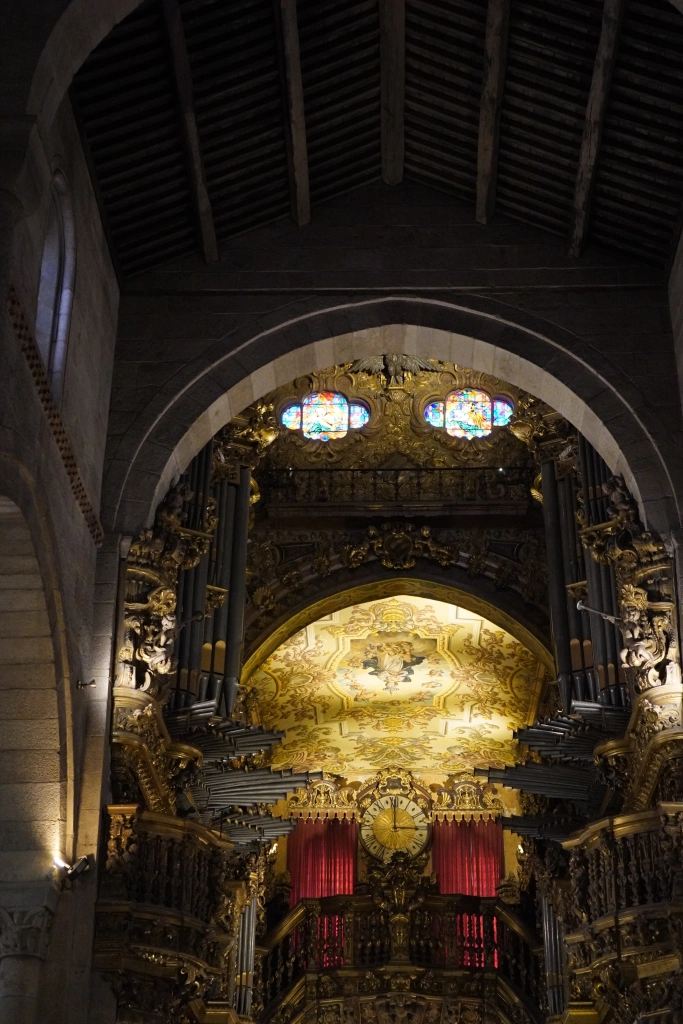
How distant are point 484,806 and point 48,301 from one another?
1654cm

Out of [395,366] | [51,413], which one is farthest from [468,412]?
[51,413]

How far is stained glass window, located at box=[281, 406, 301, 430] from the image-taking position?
2075 centimetres

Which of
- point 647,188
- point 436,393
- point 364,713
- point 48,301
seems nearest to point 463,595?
point 436,393

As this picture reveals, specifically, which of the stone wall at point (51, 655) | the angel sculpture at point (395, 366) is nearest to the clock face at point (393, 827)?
Result: the angel sculpture at point (395, 366)

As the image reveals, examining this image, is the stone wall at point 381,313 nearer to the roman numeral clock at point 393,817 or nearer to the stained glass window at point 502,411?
the stained glass window at point 502,411

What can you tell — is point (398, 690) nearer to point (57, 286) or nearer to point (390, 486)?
point (390, 486)

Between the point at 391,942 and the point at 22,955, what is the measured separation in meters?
12.9

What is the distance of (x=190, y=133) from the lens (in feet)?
42.5

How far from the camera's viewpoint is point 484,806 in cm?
2616

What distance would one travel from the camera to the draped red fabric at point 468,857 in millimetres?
25594

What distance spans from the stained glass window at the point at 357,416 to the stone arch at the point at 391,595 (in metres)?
2.52

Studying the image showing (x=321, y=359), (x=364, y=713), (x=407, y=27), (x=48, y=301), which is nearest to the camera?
(x=48, y=301)

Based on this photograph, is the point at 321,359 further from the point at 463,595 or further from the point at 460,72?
the point at 463,595

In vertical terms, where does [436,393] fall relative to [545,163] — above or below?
above
